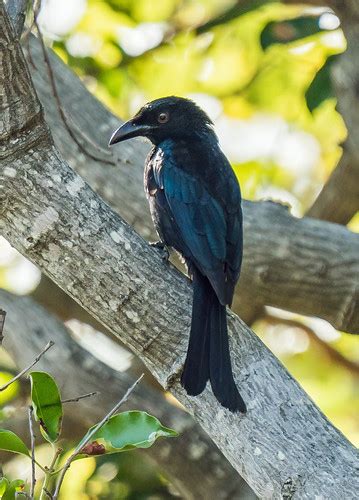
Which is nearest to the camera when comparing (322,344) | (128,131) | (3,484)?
(3,484)

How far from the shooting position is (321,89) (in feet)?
17.8

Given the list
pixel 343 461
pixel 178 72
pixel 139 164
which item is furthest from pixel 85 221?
pixel 178 72

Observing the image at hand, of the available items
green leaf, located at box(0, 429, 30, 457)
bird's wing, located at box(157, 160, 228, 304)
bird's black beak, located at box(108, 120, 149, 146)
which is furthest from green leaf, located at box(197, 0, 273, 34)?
green leaf, located at box(0, 429, 30, 457)

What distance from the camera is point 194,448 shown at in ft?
17.0

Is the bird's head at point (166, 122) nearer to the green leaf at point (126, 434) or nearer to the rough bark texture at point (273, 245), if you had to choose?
the rough bark texture at point (273, 245)

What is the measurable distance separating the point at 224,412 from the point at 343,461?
1.27 ft

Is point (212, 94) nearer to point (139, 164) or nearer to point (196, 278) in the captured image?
point (139, 164)

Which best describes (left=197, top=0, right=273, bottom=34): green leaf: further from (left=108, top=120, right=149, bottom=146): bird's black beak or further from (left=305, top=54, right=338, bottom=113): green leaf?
(left=108, top=120, right=149, bottom=146): bird's black beak

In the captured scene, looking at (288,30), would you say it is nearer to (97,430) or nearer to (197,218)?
(197,218)

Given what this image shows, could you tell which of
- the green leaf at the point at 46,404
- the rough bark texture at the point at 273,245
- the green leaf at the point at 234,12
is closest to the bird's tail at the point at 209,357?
the green leaf at the point at 46,404

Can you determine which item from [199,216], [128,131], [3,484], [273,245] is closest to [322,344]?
[273,245]

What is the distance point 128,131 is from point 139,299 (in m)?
1.41

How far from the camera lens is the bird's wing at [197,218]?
12.7 ft

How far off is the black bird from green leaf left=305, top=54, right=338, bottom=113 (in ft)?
2.87
